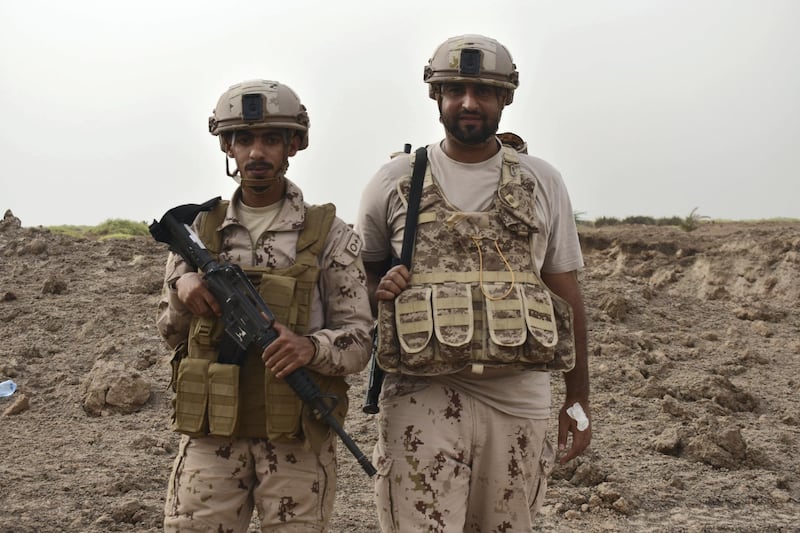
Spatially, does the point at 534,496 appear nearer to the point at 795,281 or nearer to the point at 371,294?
the point at 371,294

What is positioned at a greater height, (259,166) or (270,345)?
(259,166)

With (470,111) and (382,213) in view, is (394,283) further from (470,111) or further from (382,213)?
(470,111)

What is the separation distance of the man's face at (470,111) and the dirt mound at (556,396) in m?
2.72

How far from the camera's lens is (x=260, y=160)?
3.42 meters

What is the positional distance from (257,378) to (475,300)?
31.5 inches

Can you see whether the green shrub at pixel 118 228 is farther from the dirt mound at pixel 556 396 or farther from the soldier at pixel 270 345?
the soldier at pixel 270 345

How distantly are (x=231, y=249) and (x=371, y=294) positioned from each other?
540 millimetres

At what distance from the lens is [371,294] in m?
3.63

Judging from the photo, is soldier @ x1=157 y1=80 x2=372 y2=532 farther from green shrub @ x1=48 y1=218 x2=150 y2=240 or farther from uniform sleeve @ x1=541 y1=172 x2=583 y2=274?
green shrub @ x1=48 y1=218 x2=150 y2=240

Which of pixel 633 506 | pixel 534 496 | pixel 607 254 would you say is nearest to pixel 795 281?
pixel 607 254

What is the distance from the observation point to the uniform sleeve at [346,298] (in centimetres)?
334

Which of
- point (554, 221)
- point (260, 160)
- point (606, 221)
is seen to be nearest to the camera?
point (260, 160)

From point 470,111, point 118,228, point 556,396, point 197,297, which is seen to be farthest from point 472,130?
point 118,228

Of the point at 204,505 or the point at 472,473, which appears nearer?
the point at 204,505
